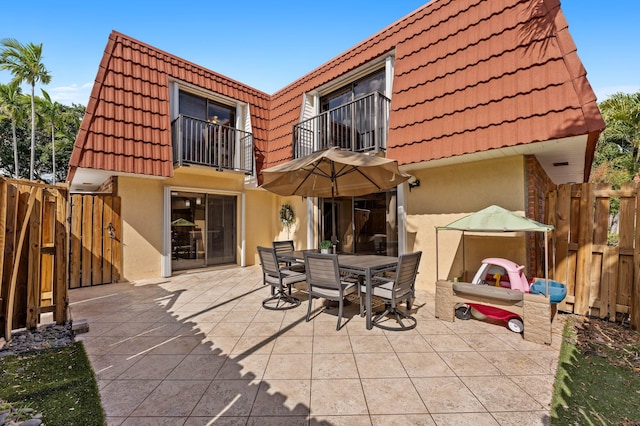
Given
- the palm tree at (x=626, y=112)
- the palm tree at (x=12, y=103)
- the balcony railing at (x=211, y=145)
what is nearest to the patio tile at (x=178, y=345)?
the balcony railing at (x=211, y=145)

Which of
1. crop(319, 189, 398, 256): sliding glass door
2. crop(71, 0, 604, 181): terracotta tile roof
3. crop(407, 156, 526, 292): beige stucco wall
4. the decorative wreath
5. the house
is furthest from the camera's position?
the decorative wreath

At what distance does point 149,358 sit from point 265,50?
8.33 metres

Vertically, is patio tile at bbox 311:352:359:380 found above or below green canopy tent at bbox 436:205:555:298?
below

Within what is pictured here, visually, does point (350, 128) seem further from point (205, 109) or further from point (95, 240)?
point (95, 240)

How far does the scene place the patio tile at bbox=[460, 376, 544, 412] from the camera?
2.28 metres

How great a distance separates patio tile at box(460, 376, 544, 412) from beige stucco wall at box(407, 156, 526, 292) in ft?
8.56

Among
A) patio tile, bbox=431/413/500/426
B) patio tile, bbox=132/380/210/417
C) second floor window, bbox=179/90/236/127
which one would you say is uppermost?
second floor window, bbox=179/90/236/127

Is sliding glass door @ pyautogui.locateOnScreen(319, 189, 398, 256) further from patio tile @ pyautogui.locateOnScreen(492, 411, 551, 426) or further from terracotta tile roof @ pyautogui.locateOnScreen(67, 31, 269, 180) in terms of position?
terracotta tile roof @ pyautogui.locateOnScreen(67, 31, 269, 180)

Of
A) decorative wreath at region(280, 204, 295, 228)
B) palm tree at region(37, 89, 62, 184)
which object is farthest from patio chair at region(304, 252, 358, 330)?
palm tree at region(37, 89, 62, 184)

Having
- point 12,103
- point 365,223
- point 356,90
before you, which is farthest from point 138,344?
point 12,103

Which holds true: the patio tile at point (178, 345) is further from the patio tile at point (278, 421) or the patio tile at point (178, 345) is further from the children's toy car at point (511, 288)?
the children's toy car at point (511, 288)

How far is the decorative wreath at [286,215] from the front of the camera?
9344mm

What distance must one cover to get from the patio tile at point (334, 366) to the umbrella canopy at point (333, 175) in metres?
2.58

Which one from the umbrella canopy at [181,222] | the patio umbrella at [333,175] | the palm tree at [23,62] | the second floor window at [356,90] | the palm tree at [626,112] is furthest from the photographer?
the palm tree at [23,62]
